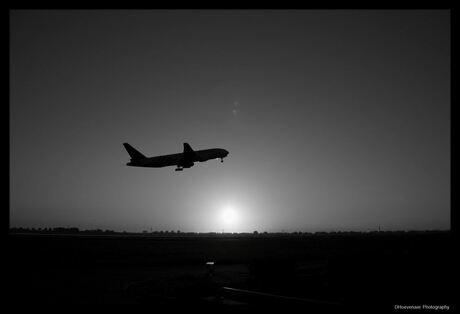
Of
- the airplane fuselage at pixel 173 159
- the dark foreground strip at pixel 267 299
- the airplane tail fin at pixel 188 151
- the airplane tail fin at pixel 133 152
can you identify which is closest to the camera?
the dark foreground strip at pixel 267 299

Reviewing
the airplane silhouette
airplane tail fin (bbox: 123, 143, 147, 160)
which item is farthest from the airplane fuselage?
airplane tail fin (bbox: 123, 143, 147, 160)

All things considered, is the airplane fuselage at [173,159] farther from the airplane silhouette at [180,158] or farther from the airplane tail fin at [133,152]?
the airplane tail fin at [133,152]

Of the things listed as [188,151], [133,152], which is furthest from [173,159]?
[133,152]

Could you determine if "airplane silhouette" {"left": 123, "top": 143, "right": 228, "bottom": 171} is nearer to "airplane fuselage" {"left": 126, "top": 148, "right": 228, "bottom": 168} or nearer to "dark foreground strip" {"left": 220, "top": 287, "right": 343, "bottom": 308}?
"airplane fuselage" {"left": 126, "top": 148, "right": 228, "bottom": 168}

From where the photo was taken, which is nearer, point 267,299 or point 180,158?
point 267,299

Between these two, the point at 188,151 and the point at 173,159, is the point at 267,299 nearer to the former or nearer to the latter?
the point at 188,151

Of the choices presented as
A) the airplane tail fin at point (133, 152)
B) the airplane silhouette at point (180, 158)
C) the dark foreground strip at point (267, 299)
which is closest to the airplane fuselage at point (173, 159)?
the airplane silhouette at point (180, 158)

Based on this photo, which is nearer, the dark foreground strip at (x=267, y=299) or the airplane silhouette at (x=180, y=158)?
Result: the dark foreground strip at (x=267, y=299)

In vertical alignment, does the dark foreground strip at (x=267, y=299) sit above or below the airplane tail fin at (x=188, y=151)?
below

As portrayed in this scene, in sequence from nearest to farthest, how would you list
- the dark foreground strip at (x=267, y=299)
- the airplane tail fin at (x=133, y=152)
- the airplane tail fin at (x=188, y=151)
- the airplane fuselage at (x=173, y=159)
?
the dark foreground strip at (x=267, y=299) < the airplane tail fin at (x=188, y=151) < the airplane fuselage at (x=173, y=159) < the airplane tail fin at (x=133, y=152)
